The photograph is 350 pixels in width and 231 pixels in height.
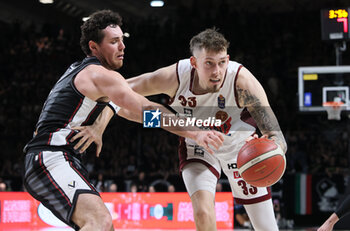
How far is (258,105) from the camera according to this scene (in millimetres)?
3809

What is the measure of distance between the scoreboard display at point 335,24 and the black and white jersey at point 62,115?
255 inches

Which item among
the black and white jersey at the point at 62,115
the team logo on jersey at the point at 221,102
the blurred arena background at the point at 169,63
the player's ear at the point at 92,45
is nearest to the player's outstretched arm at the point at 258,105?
the team logo on jersey at the point at 221,102

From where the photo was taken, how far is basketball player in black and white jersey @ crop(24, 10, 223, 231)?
108 inches

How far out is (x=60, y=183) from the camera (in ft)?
9.29

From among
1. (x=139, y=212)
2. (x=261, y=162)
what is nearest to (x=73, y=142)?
(x=261, y=162)

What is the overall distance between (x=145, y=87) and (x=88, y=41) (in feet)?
2.78

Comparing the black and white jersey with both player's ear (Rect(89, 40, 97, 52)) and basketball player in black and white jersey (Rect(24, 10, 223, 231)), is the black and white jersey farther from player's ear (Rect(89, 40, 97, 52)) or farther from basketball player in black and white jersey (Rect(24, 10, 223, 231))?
player's ear (Rect(89, 40, 97, 52))

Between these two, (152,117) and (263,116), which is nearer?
(152,117)

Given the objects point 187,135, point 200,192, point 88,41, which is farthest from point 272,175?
point 88,41

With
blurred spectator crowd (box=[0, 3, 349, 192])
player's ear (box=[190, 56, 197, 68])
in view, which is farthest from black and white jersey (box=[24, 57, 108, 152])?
blurred spectator crowd (box=[0, 3, 349, 192])

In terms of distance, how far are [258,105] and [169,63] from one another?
Answer: 34.3 feet

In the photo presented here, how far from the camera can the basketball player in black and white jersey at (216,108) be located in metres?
3.74

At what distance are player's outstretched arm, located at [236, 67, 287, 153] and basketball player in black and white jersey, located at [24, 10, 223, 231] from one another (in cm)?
113

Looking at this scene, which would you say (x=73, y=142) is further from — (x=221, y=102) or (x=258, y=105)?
(x=258, y=105)
